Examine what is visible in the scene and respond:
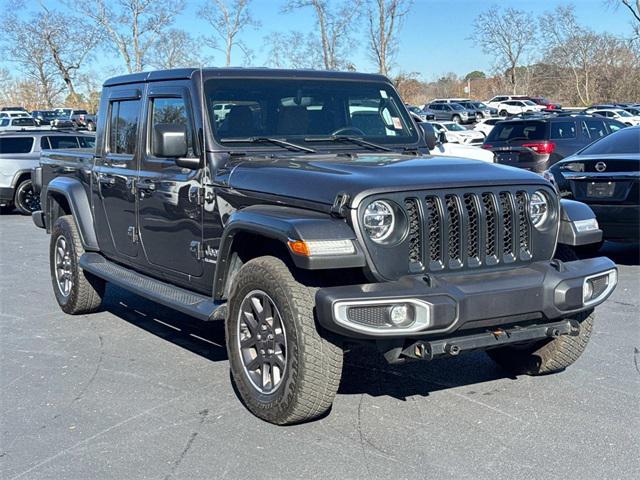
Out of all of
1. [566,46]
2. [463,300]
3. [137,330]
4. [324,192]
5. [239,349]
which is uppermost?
[566,46]

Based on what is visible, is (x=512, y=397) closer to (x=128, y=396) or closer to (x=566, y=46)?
(x=128, y=396)

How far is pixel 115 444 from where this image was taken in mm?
4445

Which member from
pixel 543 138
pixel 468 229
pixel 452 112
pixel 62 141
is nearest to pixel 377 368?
pixel 468 229

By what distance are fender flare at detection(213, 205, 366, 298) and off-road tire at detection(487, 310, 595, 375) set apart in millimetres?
1626

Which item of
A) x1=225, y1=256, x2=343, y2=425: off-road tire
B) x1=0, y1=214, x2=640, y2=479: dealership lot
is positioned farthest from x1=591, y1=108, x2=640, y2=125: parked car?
x1=225, y1=256, x2=343, y2=425: off-road tire

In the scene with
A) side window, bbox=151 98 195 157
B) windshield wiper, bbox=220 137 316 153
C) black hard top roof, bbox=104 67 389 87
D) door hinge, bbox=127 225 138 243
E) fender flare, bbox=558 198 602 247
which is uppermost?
black hard top roof, bbox=104 67 389 87

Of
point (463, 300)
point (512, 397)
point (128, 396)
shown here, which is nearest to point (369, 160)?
point (463, 300)

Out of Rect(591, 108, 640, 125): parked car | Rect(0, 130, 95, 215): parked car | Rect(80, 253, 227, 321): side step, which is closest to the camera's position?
Rect(80, 253, 227, 321): side step

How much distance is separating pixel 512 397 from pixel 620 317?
2.44 meters

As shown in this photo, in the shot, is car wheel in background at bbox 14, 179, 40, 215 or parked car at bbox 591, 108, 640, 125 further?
parked car at bbox 591, 108, 640, 125

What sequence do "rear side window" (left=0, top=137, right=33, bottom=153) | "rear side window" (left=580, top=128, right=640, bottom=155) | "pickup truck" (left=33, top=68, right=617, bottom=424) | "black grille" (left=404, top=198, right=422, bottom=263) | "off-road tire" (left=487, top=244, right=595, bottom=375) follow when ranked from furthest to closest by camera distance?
1. "rear side window" (left=0, top=137, right=33, bottom=153)
2. "rear side window" (left=580, top=128, right=640, bottom=155)
3. "off-road tire" (left=487, top=244, right=595, bottom=375)
4. "black grille" (left=404, top=198, right=422, bottom=263)
5. "pickup truck" (left=33, top=68, right=617, bottom=424)

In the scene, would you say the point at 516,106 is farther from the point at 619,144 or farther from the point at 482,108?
the point at 619,144

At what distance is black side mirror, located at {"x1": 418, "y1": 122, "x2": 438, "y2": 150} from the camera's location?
6148 mm

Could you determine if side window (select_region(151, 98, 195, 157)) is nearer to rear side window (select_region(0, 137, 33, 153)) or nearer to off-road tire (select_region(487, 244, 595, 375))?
off-road tire (select_region(487, 244, 595, 375))
